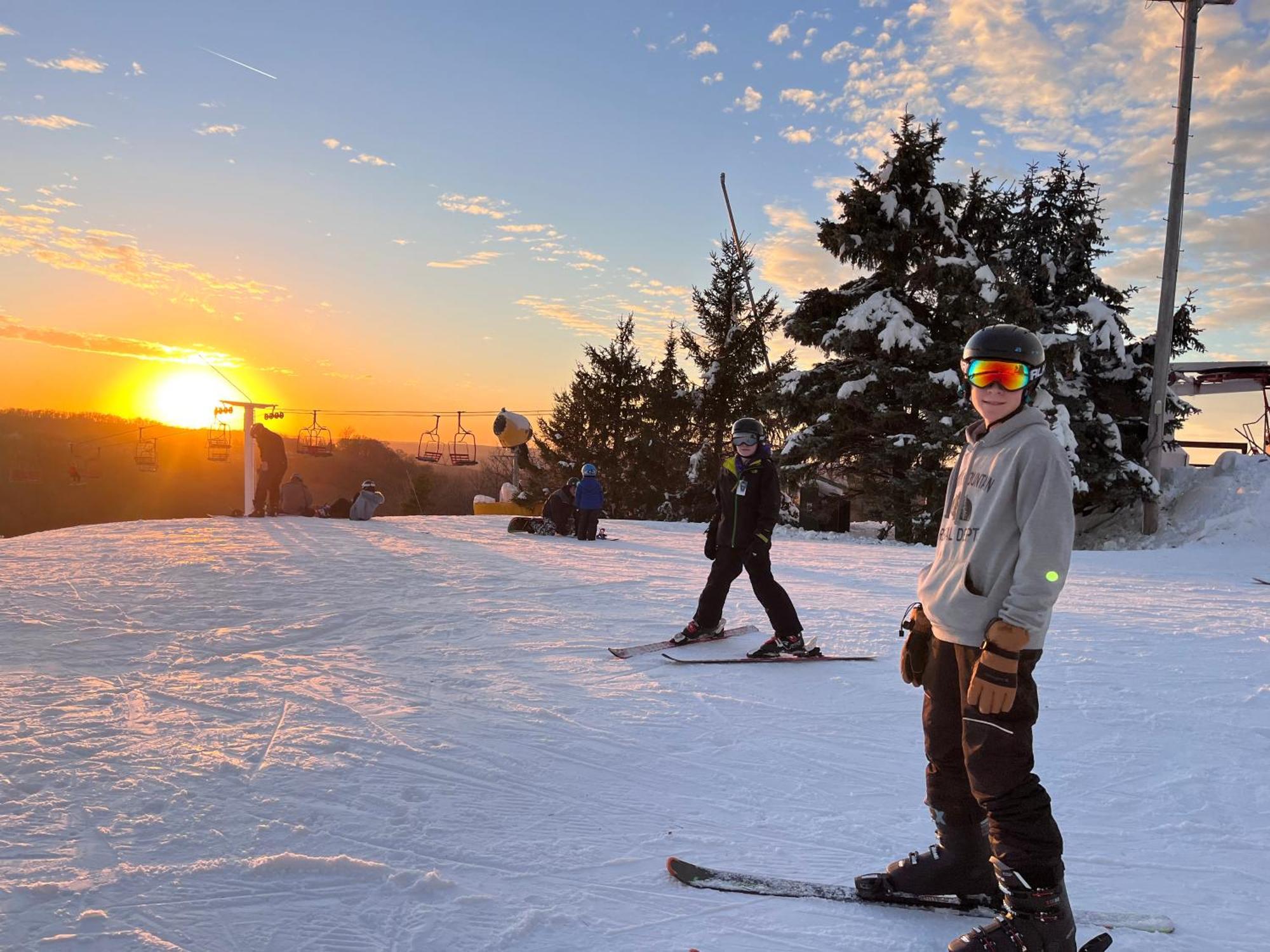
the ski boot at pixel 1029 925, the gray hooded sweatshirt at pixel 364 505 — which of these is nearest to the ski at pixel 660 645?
the ski boot at pixel 1029 925

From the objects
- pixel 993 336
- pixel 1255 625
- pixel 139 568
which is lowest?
pixel 139 568

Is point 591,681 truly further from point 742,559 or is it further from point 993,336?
point 993,336

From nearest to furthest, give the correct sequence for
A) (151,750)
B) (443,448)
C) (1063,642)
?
1. (151,750)
2. (1063,642)
3. (443,448)

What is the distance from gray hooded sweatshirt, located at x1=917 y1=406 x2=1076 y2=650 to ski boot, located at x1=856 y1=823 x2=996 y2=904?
704 mm

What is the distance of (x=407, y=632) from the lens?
6703 millimetres

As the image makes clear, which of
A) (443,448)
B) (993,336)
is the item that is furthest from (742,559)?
(443,448)

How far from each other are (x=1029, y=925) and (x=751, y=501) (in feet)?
13.0

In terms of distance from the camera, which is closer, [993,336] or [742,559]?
[993,336]

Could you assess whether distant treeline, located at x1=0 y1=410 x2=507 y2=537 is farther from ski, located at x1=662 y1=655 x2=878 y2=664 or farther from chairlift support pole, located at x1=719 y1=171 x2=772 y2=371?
ski, located at x1=662 y1=655 x2=878 y2=664

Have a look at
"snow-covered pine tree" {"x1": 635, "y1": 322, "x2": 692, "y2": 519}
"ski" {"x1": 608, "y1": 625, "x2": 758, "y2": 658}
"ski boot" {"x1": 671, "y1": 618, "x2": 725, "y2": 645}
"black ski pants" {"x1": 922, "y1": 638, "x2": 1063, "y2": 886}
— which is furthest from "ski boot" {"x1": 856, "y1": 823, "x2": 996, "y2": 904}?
"snow-covered pine tree" {"x1": 635, "y1": 322, "x2": 692, "y2": 519}

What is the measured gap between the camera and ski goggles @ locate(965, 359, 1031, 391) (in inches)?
96.5

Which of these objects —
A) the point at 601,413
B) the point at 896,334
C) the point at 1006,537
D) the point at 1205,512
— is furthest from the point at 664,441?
the point at 1006,537

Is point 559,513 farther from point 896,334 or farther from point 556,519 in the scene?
point 896,334

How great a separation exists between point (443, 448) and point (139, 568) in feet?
43.8
